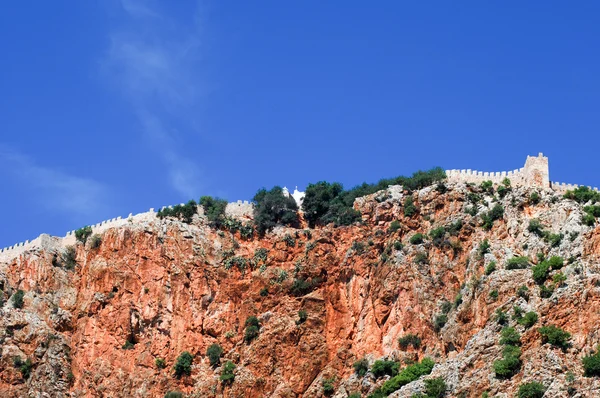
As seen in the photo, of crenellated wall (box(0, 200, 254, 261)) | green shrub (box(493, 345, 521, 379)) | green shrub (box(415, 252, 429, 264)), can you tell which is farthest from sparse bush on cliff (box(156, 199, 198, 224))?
green shrub (box(493, 345, 521, 379))

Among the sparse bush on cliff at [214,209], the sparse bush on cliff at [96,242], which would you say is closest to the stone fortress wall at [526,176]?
the sparse bush on cliff at [214,209]

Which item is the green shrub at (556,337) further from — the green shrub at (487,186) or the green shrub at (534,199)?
the green shrub at (487,186)

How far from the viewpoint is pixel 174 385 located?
307 ft

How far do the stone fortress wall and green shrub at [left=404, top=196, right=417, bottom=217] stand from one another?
3.41 m

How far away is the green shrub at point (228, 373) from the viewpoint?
303ft

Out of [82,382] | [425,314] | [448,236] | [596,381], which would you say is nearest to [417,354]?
[425,314]

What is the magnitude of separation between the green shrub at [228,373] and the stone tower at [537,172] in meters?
21.6

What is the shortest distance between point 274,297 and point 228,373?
622cm

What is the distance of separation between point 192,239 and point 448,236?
54.6ft

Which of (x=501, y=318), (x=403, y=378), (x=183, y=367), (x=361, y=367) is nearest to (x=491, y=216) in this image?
(x=501, y=318)

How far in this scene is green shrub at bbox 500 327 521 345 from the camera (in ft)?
270

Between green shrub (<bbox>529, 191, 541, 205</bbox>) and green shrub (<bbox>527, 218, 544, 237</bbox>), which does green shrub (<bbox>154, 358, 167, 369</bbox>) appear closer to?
green shrub (<bbox>527, 218, 544, 237</bbox>)

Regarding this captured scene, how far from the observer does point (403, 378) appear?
86.9 metres

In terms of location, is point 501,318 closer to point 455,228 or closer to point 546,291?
point 546,291
